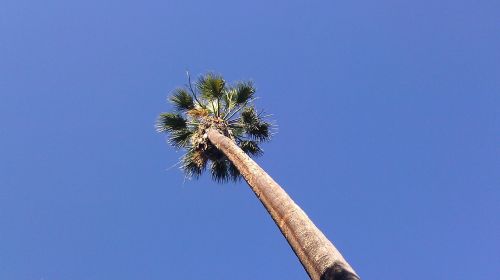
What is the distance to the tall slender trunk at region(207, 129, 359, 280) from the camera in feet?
16.6

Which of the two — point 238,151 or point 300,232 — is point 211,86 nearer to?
point 238,151

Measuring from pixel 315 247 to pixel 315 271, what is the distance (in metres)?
0.38

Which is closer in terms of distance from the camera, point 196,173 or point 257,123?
point 196,173

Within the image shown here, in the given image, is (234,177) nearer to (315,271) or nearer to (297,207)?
(297,207)

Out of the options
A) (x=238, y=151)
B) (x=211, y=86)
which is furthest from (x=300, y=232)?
(x=211, y=86)

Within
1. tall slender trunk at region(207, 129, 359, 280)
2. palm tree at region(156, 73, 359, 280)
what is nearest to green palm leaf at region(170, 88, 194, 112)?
palm tree at region(156, 73, 359, 280)

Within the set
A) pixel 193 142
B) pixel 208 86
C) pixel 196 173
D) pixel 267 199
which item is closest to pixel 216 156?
A: pixel 193 142

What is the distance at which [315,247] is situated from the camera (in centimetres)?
561

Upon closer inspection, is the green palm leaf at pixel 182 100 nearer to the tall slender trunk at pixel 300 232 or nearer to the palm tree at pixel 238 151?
the palm tree at pixel 238 151

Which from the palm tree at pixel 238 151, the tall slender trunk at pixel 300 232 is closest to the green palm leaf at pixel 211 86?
the palm tree at pixel 238 151

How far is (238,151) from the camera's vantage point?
9641 mm

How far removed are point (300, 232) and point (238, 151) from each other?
383 centimetres

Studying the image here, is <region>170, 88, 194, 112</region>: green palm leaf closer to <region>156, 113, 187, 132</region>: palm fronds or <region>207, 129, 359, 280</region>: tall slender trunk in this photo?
<region>156, 113, 187, 132</region>: palm fronds

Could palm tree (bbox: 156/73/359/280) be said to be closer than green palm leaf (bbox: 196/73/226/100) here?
Yes
